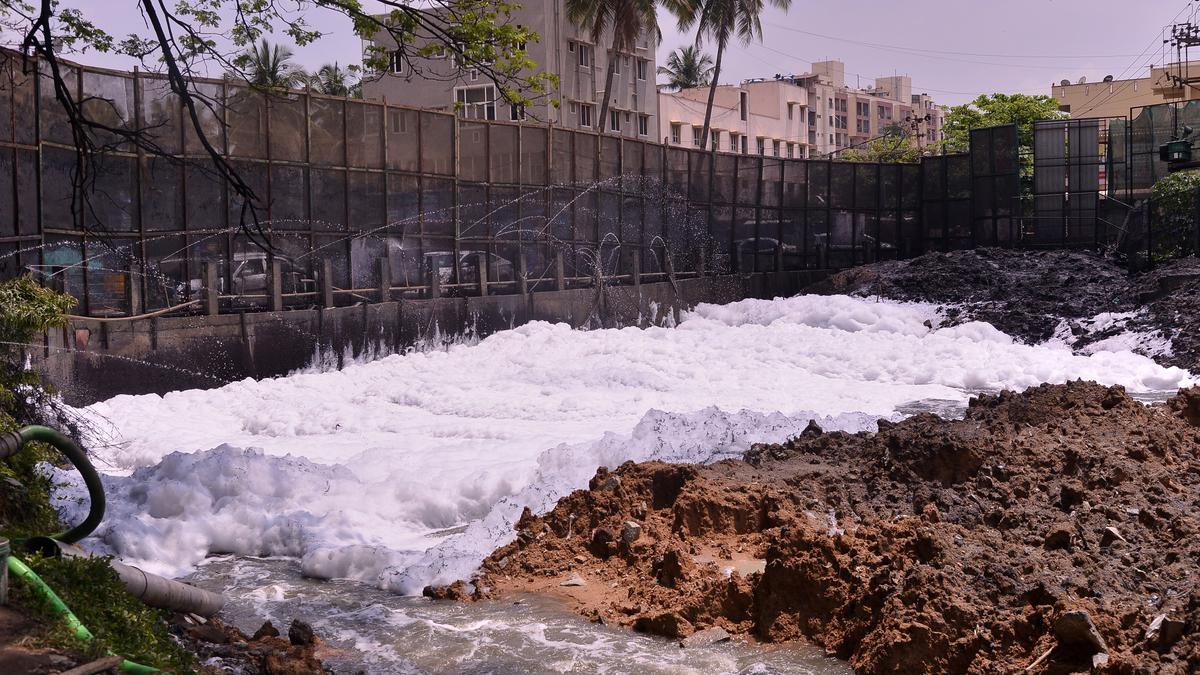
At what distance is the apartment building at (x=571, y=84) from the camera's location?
46.9 m

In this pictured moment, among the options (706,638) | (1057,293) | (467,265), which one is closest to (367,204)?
(467,265)

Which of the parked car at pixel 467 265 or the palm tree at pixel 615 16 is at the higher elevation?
the palm tree at pixel 615 16

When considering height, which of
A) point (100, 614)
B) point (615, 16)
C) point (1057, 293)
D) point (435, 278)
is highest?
point (615, 16)

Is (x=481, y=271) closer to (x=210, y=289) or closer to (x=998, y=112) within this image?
(x=210, y=289)

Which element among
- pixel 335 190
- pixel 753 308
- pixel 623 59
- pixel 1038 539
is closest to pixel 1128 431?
pixel 1038 539

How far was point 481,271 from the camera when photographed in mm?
24344

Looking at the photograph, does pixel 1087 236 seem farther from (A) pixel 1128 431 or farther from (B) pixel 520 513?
(B) pixel 520 513

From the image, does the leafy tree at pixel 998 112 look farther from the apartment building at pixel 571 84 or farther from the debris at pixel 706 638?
the debris at pixel 706 638

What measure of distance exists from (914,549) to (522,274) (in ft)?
59.4

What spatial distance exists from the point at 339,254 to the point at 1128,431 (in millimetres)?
13924

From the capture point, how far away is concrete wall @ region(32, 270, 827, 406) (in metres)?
16.5

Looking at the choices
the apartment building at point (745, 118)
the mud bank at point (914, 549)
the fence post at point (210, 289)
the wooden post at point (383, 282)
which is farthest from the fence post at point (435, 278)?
the apartment building at point (745, 118)

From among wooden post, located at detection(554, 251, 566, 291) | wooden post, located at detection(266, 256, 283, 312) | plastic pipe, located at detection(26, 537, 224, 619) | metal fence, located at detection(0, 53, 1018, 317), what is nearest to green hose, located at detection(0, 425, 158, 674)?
plastic pipe, located at detection(26, 537, 224, 619)

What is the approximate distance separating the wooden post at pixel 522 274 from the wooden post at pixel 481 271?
38.4 inches
